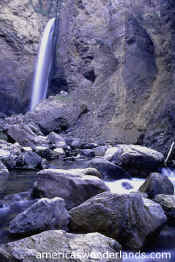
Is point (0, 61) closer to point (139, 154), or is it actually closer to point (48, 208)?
point (139, 154)

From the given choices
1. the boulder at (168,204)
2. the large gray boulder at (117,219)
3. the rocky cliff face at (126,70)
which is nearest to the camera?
the large gray boulder at (117,219)

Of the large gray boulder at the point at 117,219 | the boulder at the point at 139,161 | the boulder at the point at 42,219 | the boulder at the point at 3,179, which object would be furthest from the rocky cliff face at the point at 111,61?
the boulder at the point at 42,219

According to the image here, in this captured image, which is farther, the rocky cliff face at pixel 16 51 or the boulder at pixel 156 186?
the rocky cliff face at pixel 16 51

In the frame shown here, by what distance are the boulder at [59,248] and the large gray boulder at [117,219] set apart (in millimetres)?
450

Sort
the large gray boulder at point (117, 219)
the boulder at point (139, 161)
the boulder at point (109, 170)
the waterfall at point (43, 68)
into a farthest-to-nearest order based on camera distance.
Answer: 1. the waterfall at point (43, 68)
2. the boulder at point (139, 161)
3. the boulder at point (109, 170)
4. the large gray boulder at point (117, 219)

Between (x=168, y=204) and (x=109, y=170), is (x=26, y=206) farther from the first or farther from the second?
(x=109, y=170)

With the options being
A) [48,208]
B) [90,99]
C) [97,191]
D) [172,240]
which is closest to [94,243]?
[48,208]

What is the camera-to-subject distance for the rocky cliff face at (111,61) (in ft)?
52.4

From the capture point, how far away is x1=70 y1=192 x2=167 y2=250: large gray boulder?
3.45 m

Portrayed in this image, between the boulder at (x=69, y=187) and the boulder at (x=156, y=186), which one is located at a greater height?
the boulder at (x=69, y=187)

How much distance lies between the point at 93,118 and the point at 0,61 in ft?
34.8

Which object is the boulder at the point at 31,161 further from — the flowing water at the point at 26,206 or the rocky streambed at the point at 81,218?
the rocky streambed at the point at 81,218

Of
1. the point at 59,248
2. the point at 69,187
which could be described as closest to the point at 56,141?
the point at 69,187

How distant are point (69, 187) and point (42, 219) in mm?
1262
